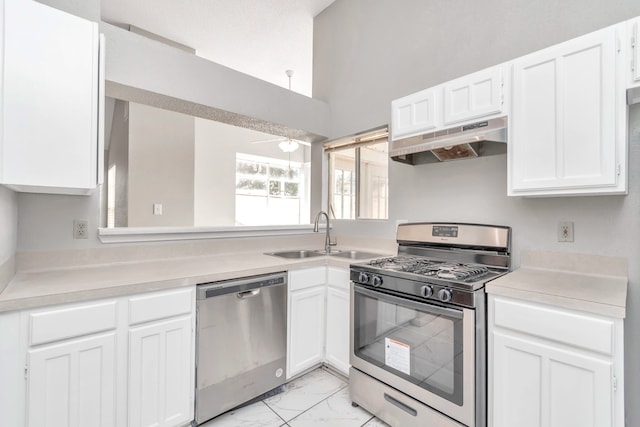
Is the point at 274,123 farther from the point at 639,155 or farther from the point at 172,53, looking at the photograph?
the point at 639,155

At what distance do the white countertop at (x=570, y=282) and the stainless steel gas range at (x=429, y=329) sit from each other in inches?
4.6

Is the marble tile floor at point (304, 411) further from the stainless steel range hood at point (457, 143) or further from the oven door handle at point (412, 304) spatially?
the stainless steel range hood at point (457, 143)

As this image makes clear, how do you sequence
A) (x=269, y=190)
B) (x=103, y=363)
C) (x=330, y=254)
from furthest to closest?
(x=269, y=190)
(x=330, y=254)
(x=103, y=363)

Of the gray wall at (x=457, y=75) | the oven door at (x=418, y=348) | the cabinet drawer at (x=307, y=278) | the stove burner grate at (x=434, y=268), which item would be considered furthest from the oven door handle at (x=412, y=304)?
the gray wall at (x=457, y=75)

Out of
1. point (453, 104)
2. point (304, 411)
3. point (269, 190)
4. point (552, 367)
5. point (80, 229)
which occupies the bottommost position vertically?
point (304, 411)

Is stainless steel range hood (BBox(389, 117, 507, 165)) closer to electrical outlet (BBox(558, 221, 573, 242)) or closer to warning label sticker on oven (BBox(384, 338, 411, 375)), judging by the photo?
electrical outlet (BBox(558, 221, 573, 242))

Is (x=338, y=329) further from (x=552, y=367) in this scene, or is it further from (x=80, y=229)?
(x=80, y=229)

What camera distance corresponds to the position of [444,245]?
213cm

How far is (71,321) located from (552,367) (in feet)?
6.64

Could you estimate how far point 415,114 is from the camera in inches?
79.4

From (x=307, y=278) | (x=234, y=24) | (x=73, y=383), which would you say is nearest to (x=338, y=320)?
(x=307, y=278)

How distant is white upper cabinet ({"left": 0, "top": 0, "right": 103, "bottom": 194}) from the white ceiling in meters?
2.03

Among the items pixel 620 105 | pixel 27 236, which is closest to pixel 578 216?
pixel 620 105

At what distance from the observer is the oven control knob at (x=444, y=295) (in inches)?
57.7
